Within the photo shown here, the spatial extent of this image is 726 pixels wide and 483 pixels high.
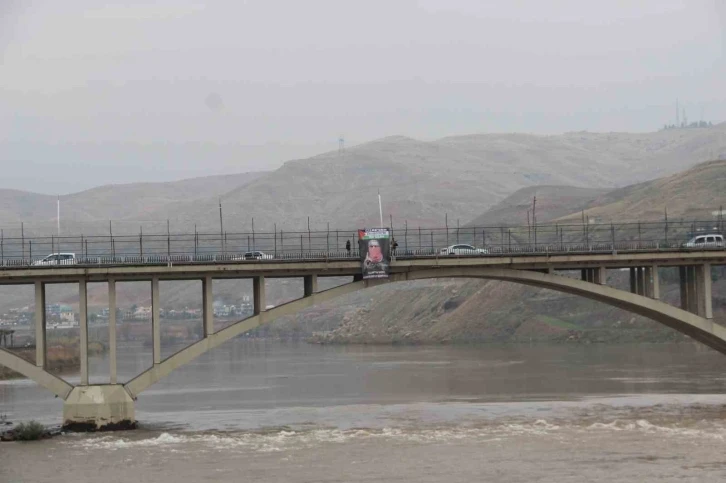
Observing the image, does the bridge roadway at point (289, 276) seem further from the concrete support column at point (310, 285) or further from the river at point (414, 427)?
the river at point (414, 427)

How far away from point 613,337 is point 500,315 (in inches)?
757

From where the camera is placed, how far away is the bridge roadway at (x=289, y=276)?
189 feet

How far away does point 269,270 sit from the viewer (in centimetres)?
6088

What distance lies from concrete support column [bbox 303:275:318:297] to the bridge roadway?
0.24 ft

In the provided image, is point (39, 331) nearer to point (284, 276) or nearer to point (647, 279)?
point (284, 276)

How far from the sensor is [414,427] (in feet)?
196

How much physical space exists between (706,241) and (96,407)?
34.1m

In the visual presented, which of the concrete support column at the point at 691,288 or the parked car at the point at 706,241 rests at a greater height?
the parked car at the point at 706,241

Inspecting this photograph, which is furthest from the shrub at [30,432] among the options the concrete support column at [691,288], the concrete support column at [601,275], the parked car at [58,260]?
the concrete support column at [691,288]

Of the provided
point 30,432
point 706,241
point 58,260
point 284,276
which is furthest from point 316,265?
point 706,241

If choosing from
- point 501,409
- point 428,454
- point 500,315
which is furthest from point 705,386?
point 500,315

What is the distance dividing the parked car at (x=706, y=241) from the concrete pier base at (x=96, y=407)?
92.6ft

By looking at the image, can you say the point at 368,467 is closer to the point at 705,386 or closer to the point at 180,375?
the point at 705,386

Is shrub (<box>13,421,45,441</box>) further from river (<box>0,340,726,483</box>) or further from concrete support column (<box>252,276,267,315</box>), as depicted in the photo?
concrete support column (<box>252,276,267,315</box>)
